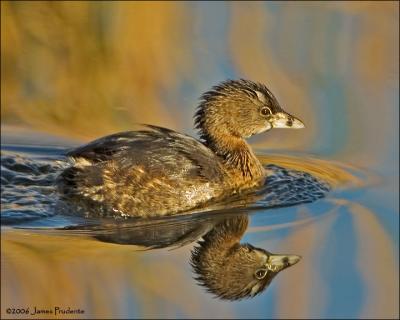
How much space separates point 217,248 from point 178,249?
0.34 metres

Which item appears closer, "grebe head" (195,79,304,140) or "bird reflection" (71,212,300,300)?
"bird reflection" (71,212,300,300)

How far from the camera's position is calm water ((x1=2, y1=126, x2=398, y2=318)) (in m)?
7.64

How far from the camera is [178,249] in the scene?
27.6 feet

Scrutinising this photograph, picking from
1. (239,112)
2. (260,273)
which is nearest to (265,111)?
(239,112)

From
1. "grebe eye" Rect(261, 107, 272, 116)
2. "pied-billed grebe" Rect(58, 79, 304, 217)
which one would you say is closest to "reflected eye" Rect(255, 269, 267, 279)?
"pied-billed grebe" Rect(58, 79, 304, 217)

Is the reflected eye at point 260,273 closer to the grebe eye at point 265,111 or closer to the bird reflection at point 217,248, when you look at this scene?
the bird reflection at point 217,248

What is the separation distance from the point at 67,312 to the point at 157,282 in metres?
0.70

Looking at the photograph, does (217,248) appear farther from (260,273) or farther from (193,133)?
(193,133)

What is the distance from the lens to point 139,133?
31.1ft

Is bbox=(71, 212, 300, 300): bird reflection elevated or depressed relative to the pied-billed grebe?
depressed

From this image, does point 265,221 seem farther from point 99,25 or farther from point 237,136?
point 99,25

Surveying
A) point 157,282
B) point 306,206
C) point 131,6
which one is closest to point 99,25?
point 131,6

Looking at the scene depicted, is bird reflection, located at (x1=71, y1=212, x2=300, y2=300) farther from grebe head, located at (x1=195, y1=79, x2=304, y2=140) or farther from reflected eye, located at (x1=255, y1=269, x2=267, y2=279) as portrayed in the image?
grebe head, located at (x1=195, y1=79, x2=304, y2=140)

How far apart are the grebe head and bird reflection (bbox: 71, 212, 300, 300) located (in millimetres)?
1265
